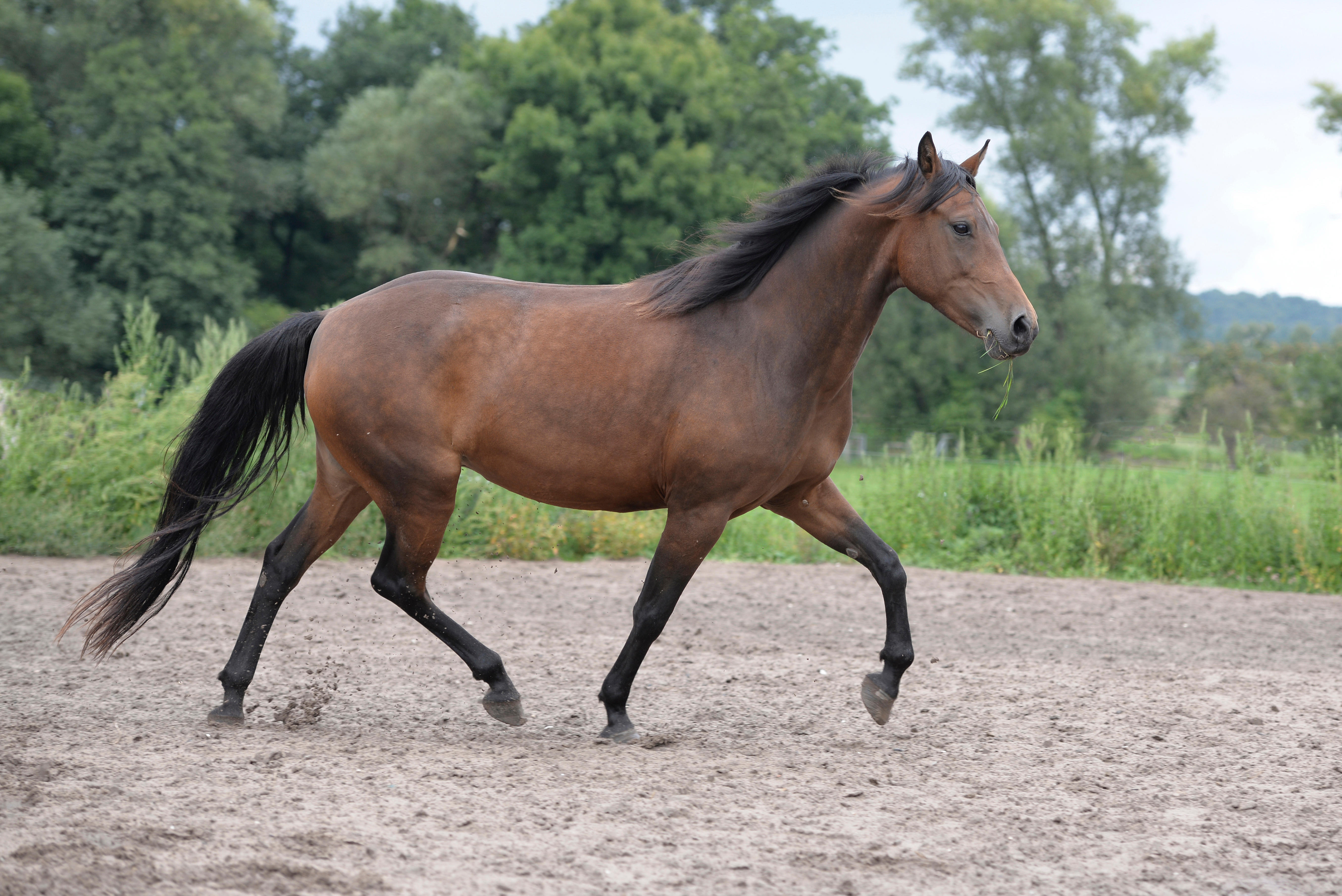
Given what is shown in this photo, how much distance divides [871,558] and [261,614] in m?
2.61

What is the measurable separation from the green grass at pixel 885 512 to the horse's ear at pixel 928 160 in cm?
584

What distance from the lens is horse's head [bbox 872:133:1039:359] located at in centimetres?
393

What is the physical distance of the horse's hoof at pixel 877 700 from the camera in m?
4.45

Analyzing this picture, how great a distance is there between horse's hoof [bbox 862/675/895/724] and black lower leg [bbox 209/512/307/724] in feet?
7.90

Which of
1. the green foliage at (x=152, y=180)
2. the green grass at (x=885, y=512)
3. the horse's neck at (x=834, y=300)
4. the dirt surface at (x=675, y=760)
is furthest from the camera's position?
the green foliage at (x=152, y=180)

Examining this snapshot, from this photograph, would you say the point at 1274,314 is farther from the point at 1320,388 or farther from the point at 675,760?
the point at 675,760

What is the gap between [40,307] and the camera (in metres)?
27.4

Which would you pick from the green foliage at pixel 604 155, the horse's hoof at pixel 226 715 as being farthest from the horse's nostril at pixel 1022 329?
the green foliage at pixel 604 155

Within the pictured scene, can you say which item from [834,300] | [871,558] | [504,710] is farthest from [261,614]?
[834,300]

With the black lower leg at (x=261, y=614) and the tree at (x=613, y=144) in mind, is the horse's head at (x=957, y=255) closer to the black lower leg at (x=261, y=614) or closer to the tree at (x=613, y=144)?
the black lower leg at (x=261, y=614)

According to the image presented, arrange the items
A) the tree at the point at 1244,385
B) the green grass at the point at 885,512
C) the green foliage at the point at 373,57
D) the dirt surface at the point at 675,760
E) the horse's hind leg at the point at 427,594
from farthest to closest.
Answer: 1. the green foliage at the point at 373,57
2. the tree at the point at 1244,385
3. the green grass at the point at 885,512
4. the horse's hind leg at the point at 427,594
5. the dirt surface at the point at 675,760

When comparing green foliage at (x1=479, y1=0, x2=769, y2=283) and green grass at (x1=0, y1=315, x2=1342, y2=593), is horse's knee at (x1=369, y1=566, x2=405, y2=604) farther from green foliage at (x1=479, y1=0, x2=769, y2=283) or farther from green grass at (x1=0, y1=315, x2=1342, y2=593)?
green foliage at (x1=479, y1=0, x2=769, y2=283)

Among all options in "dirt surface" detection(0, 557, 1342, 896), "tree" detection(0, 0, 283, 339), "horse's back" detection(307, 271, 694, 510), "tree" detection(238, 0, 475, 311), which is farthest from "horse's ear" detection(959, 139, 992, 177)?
"tree" detection(238, 0, 475, 311)

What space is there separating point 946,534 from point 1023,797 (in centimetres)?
697
